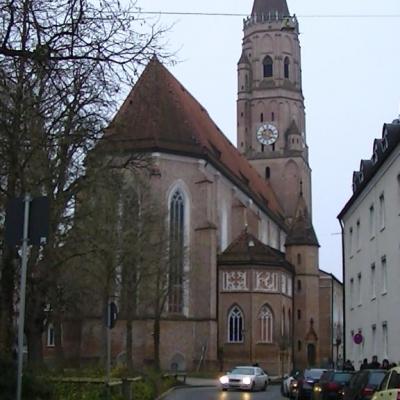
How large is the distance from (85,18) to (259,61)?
242 ft

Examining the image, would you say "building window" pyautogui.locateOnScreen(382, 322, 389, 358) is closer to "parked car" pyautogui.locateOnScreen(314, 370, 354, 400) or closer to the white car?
"parked car" pyautogui.locateOnScreen(314, 370, 354, 400)

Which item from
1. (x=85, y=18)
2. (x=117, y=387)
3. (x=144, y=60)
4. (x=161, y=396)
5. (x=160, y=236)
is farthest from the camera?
(x=160, y=236)

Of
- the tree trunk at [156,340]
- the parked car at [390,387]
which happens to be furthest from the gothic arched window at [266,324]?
the parked car at [390,387]

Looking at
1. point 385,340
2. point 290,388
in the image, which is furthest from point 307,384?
point 385,340

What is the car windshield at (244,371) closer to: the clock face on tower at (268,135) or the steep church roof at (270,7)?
the clock face on tower at (268,135)

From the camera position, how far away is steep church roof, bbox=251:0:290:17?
8450 centimetres

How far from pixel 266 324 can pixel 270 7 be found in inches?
1582

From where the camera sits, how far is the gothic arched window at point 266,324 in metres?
56.9

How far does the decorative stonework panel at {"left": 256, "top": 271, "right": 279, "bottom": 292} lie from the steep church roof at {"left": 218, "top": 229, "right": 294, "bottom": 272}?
2.38 feet

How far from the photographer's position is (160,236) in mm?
46344

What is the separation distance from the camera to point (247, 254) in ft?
191

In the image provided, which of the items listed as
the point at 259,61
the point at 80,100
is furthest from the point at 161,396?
the point at 259,61

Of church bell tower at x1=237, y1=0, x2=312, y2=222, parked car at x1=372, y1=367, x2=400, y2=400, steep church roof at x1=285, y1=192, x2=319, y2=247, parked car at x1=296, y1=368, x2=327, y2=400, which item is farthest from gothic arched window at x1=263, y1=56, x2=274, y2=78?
parked car at x1=372, y1=367, x2=400, y2=400

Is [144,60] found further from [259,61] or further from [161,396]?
[259,61]
